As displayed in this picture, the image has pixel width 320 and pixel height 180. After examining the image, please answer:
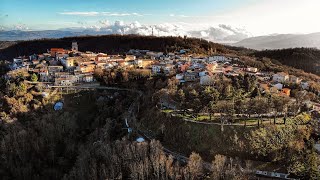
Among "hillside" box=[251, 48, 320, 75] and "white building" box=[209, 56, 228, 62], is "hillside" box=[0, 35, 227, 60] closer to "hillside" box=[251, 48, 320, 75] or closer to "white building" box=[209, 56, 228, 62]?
"hillside" box=[251, 48, 320, 75]

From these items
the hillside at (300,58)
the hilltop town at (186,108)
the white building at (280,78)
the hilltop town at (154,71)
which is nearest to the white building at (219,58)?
the hilltop town at (154,71)

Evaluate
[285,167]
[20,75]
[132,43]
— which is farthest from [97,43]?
[285,167]

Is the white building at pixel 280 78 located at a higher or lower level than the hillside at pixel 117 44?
lower

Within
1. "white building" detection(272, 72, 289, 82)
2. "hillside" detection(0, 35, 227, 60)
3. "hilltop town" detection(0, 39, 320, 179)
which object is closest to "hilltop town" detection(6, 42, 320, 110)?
"white building" detection(272, 72, 289, 82)

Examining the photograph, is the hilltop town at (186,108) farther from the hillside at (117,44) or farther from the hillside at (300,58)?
the hillside at (117,44)

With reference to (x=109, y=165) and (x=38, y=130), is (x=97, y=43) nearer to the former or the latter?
(x=38, y=130)

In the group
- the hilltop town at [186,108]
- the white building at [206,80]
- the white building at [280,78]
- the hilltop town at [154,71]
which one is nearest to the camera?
the hilltop town at [186,108]

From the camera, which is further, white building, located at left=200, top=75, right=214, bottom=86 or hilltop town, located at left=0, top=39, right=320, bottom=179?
white building, located at left=200, top=75, right=214, bottom=86
